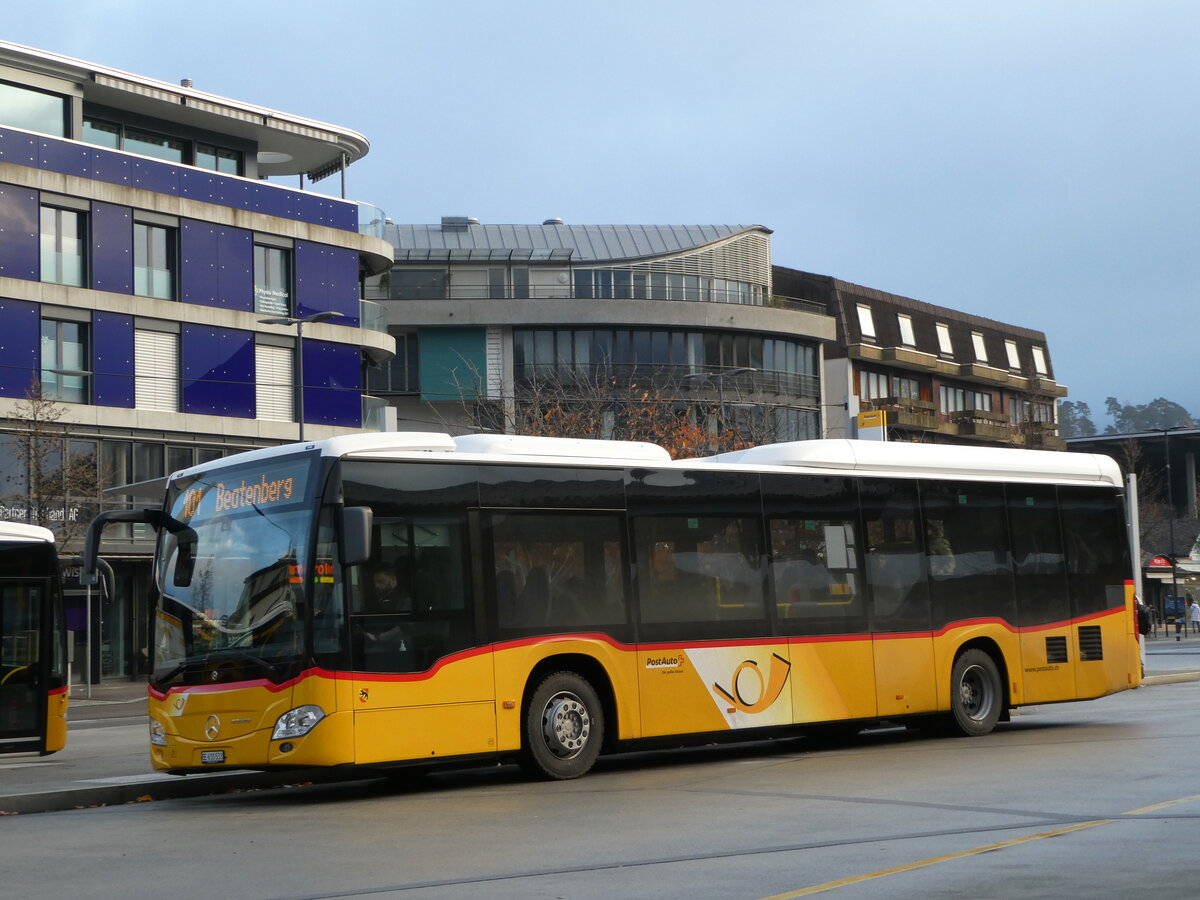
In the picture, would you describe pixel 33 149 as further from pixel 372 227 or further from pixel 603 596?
pixel 603 596

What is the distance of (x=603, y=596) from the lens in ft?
49.7

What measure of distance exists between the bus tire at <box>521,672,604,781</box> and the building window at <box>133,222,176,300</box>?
104ft

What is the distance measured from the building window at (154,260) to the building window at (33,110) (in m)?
3.20

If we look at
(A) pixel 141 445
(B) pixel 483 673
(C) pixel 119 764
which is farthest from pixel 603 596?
(A) pixel 141 445

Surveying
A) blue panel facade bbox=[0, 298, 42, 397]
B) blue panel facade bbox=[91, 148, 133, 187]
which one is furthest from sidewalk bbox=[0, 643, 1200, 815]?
blue panel facade bbox=[91, 148, 133, 187]

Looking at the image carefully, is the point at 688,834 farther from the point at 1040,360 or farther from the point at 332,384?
the point at 1040,360

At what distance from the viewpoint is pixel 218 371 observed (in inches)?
1783

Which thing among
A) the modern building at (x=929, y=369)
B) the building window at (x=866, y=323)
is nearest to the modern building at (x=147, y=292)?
the modern building at (x=929, y=369)

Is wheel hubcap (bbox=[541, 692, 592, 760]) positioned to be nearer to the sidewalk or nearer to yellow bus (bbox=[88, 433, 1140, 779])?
yellow bus (bbox=[88, 433, 1140, 779])

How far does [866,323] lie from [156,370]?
4488cm

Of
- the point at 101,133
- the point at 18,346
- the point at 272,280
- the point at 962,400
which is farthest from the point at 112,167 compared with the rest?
the point at 962,400

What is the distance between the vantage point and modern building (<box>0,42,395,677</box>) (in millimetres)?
40812

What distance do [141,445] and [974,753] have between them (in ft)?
104

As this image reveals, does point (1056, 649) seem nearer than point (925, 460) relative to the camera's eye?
No
